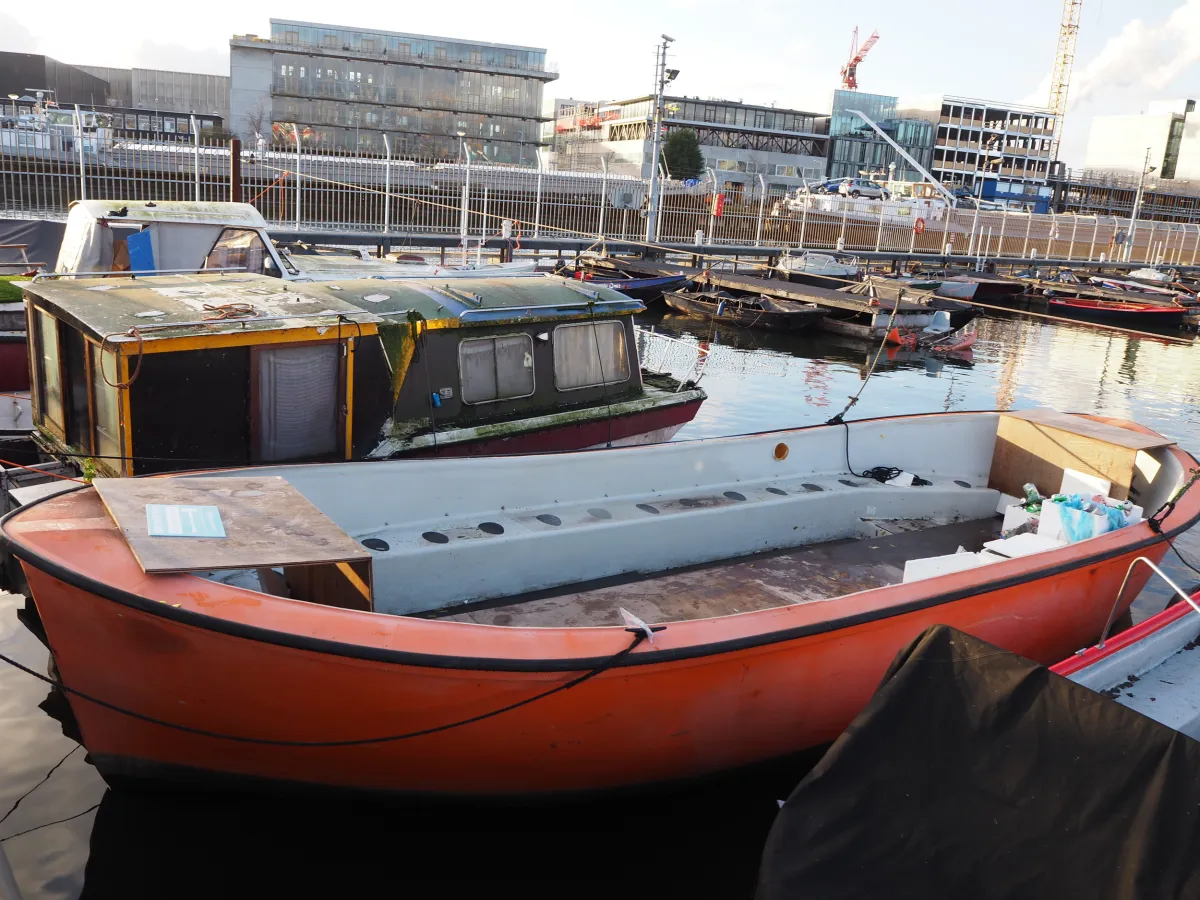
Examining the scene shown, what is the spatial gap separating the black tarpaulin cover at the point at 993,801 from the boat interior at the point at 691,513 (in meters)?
2.87

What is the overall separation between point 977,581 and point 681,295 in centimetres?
2164

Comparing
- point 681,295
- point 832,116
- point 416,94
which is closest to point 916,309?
point 681,295

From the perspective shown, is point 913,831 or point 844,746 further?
point 844,746

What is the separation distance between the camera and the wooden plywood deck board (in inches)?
262

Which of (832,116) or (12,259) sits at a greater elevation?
(832,116)

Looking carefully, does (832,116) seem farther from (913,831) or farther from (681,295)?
(913,831)

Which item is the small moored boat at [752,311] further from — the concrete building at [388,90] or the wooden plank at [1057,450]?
the concrete building at [388,90]

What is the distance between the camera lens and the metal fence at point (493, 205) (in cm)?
2642

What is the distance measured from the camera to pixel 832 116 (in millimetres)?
78125

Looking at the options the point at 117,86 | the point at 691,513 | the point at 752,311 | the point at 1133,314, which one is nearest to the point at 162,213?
the point at 691,513

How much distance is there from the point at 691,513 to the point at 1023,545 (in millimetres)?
2442

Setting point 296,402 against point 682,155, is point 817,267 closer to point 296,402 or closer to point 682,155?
point 296,402

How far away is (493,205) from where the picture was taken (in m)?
32.9

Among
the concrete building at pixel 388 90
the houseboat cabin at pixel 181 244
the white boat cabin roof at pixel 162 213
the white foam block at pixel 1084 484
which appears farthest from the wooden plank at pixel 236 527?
the concrete building at pixel 388 90
